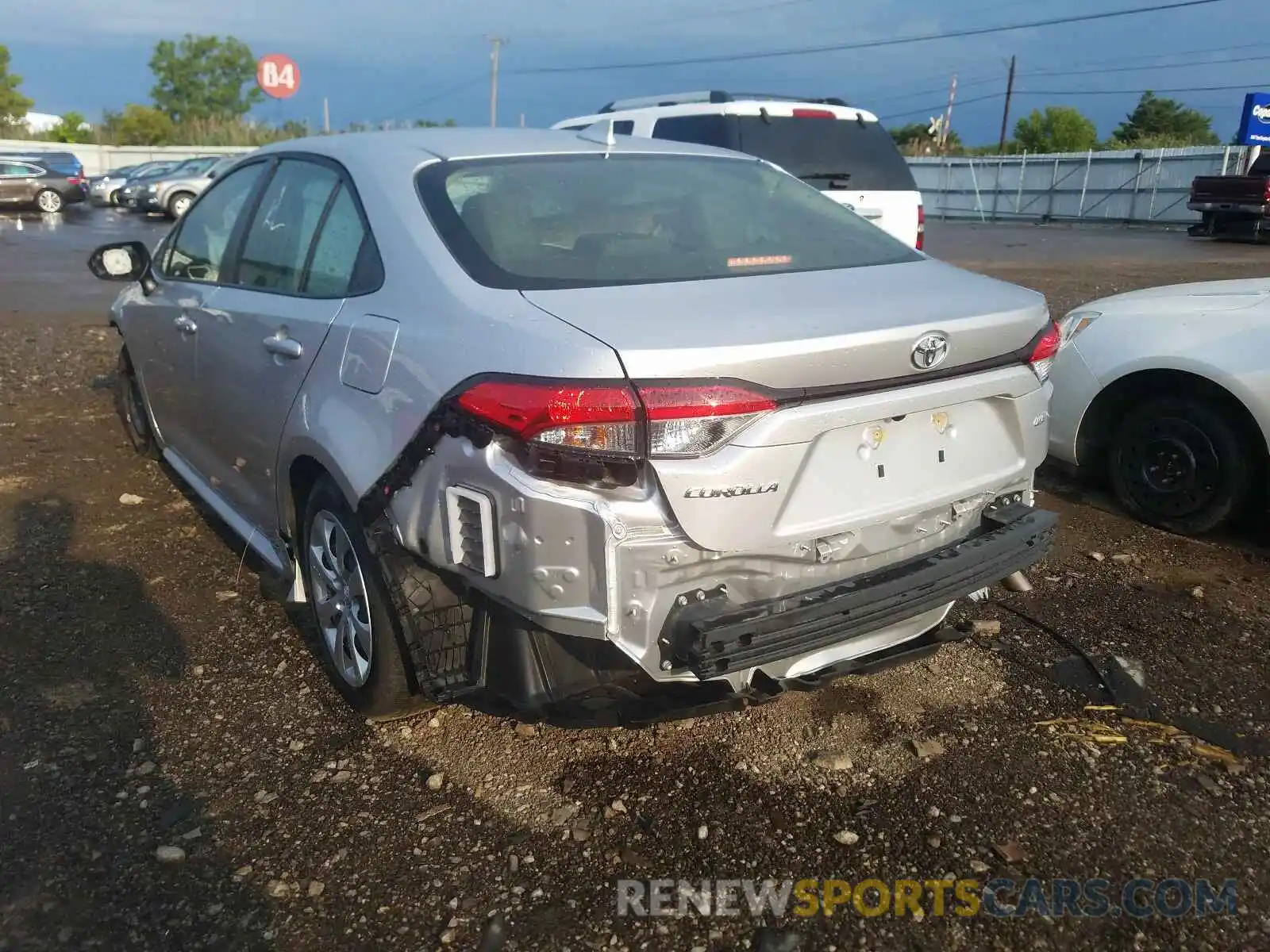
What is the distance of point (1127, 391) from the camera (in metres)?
4.83

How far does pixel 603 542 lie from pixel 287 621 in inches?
84.6

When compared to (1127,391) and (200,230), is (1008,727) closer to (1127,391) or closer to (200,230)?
(1127,391)

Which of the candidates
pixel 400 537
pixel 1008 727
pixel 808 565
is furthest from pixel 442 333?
pixel 1008 727

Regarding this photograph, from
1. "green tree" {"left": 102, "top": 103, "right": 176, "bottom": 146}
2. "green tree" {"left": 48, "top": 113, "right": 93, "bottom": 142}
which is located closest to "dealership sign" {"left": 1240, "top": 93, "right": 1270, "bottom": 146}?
"green tree" {"left": 102, "top": 103, "right": 176, "bottom": 146}

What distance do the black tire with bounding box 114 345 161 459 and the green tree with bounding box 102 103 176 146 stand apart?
6564cm

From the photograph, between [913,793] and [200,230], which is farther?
[200,230]

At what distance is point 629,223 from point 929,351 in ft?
3.31

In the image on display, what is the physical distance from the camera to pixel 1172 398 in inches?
183

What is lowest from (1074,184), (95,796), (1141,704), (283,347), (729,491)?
(95,796)

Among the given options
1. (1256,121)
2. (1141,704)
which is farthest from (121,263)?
(1256,121)

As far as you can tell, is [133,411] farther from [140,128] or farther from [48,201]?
[140,128]

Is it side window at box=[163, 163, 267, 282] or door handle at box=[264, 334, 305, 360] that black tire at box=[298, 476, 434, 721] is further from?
side window at box=[163, 163, 267, 282]

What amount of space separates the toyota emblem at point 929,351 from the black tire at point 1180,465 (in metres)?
2.53

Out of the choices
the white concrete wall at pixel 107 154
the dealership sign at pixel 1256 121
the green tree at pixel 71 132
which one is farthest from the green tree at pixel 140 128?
the dealership sign at pixel 1256 121
